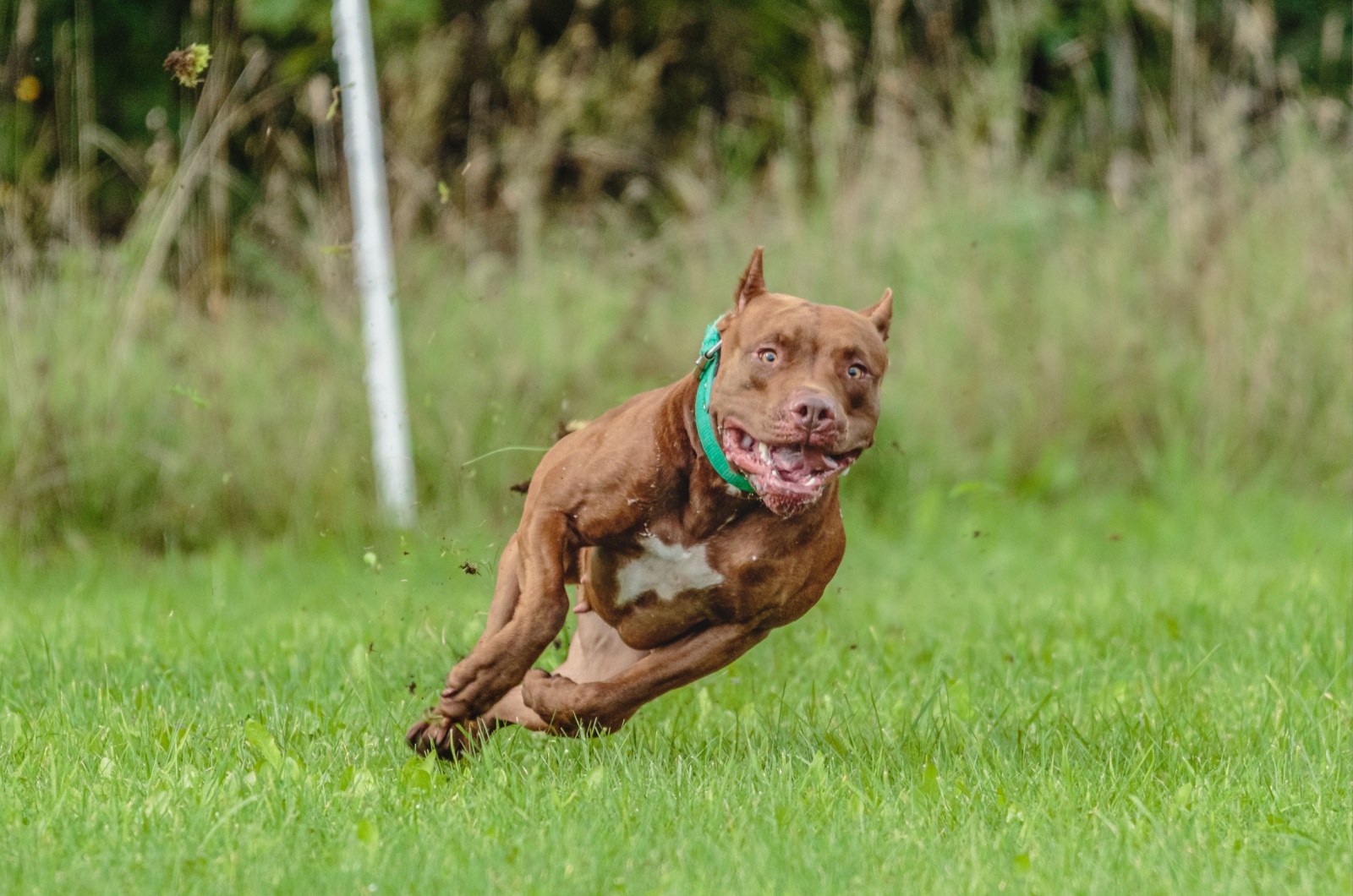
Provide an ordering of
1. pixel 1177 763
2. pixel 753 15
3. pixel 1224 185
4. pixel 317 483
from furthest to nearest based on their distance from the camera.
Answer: pixel 753 15, pixel 1224 185, pixel 317 483, pixel 1177 763

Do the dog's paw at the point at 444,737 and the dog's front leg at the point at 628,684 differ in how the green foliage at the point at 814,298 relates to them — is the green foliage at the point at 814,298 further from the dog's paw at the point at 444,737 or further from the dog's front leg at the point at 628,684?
the dog's front leg at the point at 628,684

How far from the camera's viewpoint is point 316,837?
311 cm

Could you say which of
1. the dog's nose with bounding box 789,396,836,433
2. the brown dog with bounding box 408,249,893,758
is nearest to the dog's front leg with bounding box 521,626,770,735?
the brown dog with bounding box 408,249,893,758

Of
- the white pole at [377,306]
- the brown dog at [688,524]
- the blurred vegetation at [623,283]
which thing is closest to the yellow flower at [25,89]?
the blurred vegetation at [623,283]

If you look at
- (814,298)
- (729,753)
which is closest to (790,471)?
(729,753)

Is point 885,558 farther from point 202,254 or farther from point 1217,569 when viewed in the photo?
point 202,254

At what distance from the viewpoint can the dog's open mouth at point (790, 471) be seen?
329cm

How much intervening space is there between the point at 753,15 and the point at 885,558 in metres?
7.71

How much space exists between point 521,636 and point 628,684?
272mm

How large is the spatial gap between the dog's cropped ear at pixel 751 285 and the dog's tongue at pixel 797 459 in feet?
1.48

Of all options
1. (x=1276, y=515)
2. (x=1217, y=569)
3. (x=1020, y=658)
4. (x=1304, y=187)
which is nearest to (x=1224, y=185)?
(x=1304, y=187)

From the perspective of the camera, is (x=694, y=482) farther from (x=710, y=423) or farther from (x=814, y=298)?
(x=814, y=298)

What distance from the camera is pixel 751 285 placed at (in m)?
3.66

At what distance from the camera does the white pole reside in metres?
6.82
